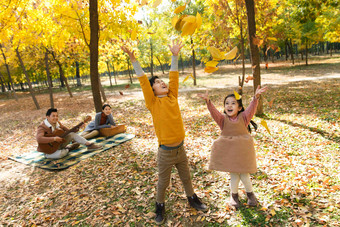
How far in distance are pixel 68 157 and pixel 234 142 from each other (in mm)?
4844

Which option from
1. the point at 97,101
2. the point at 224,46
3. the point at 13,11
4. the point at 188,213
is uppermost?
the point at 13,11

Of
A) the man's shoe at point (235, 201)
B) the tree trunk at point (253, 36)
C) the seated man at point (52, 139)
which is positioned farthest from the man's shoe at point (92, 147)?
the tree trunk at point (253, 36)

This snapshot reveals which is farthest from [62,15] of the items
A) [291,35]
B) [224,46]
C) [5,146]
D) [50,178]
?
[291,35]

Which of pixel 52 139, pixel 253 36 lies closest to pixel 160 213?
pixel 52 139

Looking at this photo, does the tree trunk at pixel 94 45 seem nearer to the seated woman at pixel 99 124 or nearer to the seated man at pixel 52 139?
the seated woman at pixel 99 124

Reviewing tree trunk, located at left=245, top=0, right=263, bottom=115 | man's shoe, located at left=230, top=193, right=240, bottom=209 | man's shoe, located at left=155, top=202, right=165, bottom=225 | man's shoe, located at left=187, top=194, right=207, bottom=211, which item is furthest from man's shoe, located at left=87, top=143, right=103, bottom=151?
tree trunk, located at left=245, top=0, right=263, bottom=115

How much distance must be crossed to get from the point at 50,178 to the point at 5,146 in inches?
179

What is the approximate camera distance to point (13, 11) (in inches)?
271

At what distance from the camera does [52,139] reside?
17.2 ft

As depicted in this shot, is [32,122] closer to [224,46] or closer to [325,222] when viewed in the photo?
[224,46]

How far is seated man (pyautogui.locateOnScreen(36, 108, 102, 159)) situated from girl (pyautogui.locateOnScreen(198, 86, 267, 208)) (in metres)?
4.04

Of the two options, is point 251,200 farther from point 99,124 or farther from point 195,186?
point 99,124

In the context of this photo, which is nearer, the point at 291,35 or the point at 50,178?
the point at 50,178

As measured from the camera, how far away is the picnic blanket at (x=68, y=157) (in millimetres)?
5426
